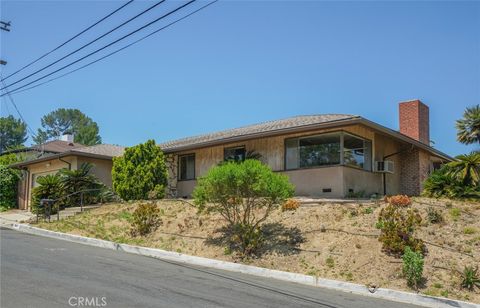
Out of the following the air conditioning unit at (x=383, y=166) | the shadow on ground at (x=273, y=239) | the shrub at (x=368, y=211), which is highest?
the air conditioning unit at (x=383, y=166)

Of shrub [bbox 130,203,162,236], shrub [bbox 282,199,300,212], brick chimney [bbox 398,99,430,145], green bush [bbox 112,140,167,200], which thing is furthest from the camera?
brick chimney [bbox 398,99,430,145]

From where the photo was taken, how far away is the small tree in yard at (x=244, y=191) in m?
11.8

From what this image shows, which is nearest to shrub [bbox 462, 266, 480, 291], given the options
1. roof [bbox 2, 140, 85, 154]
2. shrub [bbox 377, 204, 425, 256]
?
shrub [bbox 377, 204, 425, 256]

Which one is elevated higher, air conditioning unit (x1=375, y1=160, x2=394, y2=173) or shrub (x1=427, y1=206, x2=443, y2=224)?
air conditioning unit (x1=375, y1=160, x2=394, y2=173)

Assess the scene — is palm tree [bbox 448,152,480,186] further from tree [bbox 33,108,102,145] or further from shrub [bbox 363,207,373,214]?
tree [bbox 33,108,102,145]

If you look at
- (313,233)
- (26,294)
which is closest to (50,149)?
(313,233)

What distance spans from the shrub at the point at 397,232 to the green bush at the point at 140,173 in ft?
37.6

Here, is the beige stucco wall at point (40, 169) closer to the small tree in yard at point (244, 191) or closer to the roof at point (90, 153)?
the roof at point (90, 153)

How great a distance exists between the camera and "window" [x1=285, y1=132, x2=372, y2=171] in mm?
17828

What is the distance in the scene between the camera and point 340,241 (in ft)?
38.7

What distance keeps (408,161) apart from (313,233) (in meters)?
10.4

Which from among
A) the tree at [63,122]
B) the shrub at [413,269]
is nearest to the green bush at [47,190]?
the shrub at [413,269]

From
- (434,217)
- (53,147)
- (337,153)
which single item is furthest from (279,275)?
(53,147)

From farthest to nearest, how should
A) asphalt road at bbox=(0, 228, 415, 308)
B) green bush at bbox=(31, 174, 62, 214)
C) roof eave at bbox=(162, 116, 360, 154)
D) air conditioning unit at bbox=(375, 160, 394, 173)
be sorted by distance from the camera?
green bush at bbox=(31, 174, 62, 214)
air conditioning unit at bbox=(375, 160, 394, 173)
roof eave at bbox=(162, 116, 360, 154)
asphalt road at bbox=(0, 228, 415, 308)
